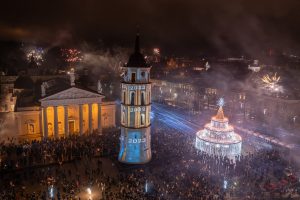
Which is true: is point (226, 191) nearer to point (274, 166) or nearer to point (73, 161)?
point (274, 166)

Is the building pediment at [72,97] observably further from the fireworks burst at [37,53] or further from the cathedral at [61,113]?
the fireworks burst at [37,53]

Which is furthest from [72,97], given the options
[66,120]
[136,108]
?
[136,108]

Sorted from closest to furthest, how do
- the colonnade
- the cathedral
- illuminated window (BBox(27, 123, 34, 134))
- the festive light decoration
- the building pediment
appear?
the festive light decoration, the colonnade, the building pediment, the cathedral, illuminated window (BBox(27, 123, 34, 134))

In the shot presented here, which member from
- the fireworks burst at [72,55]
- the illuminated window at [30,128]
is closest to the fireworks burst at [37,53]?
the fireworks burst at [72,55]

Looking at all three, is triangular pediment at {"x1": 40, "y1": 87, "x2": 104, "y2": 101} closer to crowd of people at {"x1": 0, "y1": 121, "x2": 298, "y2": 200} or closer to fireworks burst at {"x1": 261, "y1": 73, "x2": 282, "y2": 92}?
crowd of people at {"x1": 0, "y1": 121, "x2": 298, "y2": 200}

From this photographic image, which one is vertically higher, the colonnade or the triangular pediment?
the triangular pediment

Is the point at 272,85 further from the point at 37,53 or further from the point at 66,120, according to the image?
the point at 37,53

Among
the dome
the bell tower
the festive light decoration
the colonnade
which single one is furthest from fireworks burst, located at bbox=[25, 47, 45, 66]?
the festive light decoration
